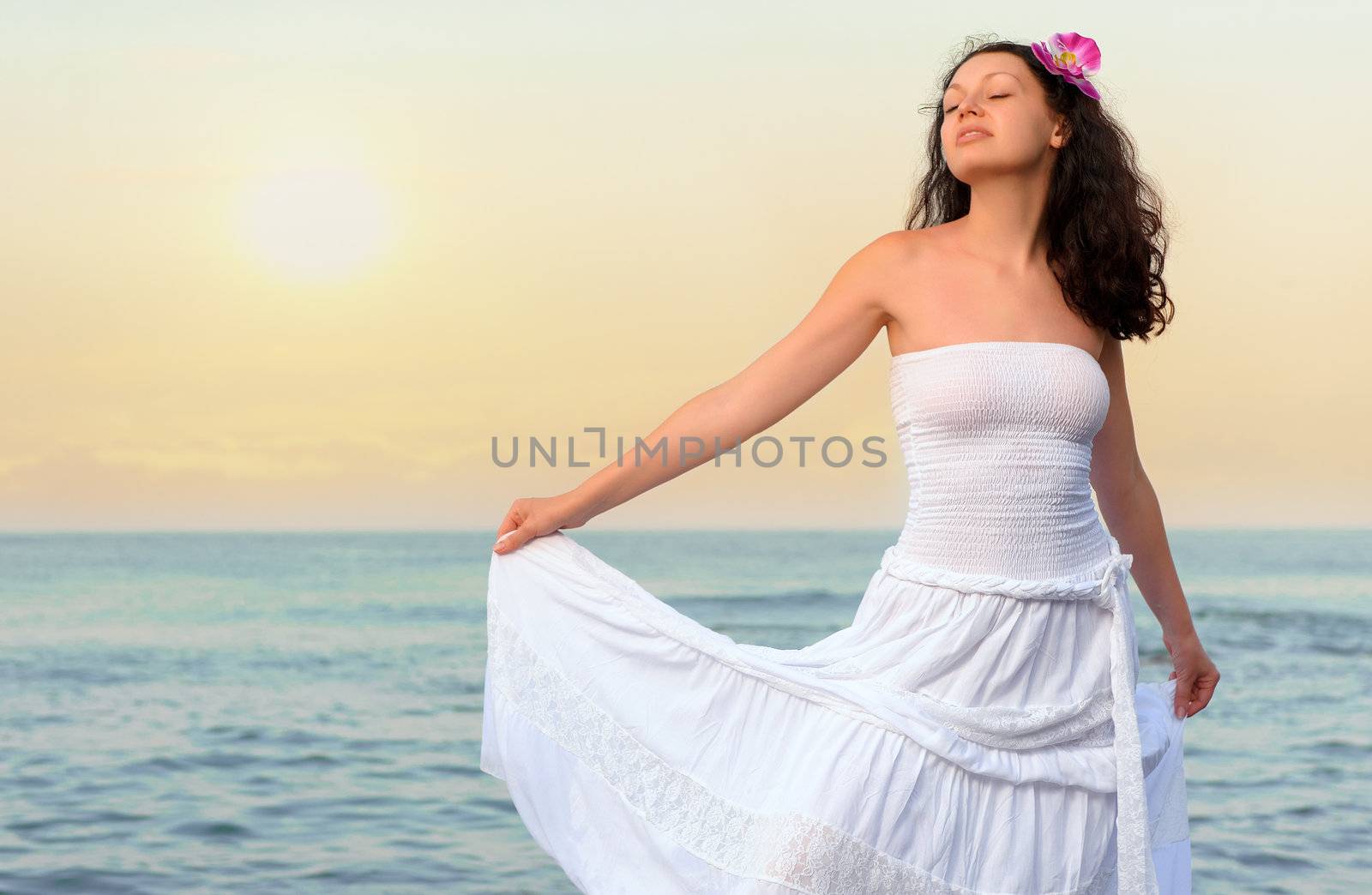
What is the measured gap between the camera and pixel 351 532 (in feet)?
91.6

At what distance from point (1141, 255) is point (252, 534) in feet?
83.2

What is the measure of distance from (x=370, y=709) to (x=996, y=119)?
8687mm

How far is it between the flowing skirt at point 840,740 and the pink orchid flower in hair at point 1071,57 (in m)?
0.80

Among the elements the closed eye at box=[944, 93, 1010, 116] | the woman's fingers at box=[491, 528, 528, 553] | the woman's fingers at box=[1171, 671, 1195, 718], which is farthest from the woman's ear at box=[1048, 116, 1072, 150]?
the woman's fingers at box=[491, 528, 528, 553]

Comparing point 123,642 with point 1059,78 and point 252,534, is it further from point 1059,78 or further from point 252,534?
point 1059,78

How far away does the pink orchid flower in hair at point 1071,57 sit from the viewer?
2.27 meters

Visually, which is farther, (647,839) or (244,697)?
(244,697)

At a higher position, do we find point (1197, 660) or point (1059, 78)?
point (1059, 78)

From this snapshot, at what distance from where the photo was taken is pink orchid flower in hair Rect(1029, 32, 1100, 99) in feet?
7.45

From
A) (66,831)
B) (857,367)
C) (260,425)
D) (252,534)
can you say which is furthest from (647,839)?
(252,534)

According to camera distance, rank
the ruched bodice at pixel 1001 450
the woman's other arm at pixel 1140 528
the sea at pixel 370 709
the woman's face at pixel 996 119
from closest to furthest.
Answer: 1. the ruched bodice at pixel 1001 450
2. the woman's face at pixel 996 119
3. the woman's other arm at pixel 1140 528
4. the sea at pixel 370 709

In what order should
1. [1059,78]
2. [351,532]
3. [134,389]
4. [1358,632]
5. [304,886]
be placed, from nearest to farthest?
[1059,78], [304,886], [1358,632], [134,389], [351,532]

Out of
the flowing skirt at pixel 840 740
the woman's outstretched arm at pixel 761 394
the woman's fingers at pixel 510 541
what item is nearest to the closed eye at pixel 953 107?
the woman's outstretched arm at pixel 761 394

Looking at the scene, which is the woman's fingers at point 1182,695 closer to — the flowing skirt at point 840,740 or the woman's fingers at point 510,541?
the flowing skirt at point 840,740
